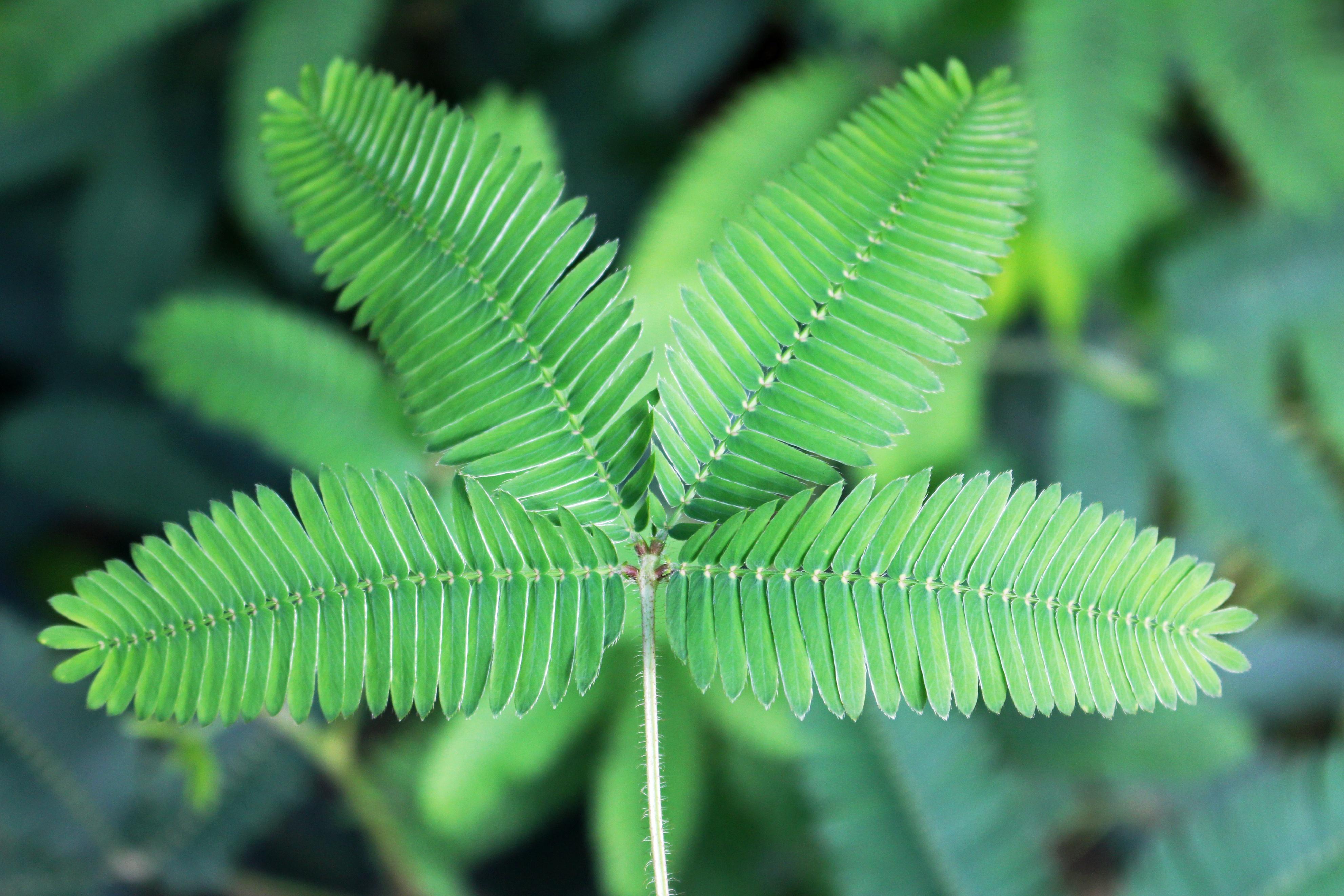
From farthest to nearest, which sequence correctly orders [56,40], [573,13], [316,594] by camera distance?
[573,13] → [56,40] → [316,594]

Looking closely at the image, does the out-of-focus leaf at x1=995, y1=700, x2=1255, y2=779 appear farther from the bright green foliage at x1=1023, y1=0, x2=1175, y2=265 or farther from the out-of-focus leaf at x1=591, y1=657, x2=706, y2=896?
the bright green foliage at x1=1023, y1=0, x2=1175, y2=265

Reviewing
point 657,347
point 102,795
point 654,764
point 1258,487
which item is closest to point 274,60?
point 657,347

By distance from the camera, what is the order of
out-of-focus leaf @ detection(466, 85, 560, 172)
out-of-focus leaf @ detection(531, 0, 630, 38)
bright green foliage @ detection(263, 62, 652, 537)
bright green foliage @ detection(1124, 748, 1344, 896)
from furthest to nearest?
out-of-focus leaf @ detection(531, 0, 630, 38), bright green foliage @ detection(1124, 748, 1344, 896), out-of-focus leaf @ detection(466, 85, 560, 172), bright green foliage @ detection(263, 62, 652, 537)

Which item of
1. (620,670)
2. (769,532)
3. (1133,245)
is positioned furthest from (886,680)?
(1133,245)

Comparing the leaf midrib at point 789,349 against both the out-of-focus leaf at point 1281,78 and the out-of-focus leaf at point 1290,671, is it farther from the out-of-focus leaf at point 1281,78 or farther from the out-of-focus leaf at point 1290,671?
the out-of-focus leaf at point 1290,671

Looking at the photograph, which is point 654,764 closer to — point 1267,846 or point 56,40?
point 1267,846

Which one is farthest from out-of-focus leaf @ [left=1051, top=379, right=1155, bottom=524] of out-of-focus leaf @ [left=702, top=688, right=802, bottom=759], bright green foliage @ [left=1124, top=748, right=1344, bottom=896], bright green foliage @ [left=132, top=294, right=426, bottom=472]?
bright green foliage @ [left=132, top=294, right=426, bottom=472]

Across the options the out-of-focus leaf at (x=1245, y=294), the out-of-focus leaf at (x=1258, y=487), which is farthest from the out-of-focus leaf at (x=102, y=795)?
the out-of-focus leaf at (x=1245, y=294)
